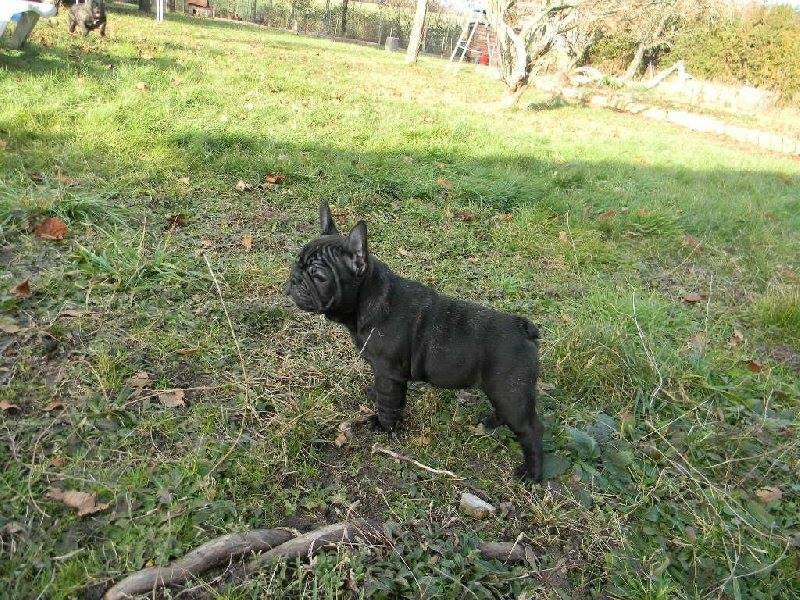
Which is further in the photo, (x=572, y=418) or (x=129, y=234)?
(x=129, y=234)

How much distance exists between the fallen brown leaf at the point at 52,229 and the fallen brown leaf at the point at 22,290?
736 mm

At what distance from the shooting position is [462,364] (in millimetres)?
2816

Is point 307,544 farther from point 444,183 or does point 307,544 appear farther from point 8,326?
point 444,183

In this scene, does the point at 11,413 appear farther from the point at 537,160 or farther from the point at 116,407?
the point at 537,160

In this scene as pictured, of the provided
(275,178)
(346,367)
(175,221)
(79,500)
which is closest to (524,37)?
(275,178)

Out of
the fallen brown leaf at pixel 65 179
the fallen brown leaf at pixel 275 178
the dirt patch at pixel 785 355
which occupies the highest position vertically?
the fallen brown leaf at pixel 275 178

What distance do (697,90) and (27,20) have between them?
77.6 ft

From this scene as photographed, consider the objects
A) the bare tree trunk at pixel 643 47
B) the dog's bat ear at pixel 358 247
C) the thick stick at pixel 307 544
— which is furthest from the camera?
the bare tree trunk at pixel 643 47

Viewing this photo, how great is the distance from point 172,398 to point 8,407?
77 centimetres

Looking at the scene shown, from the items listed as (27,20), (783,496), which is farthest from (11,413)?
(27,20)

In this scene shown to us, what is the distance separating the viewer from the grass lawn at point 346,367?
94.0 inches

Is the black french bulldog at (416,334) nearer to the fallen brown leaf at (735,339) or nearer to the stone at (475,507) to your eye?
the stone at (475,507)

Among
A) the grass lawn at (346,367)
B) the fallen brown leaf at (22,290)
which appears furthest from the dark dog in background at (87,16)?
the fallen brown leaf at (22,290)

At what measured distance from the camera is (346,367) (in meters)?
3.55
